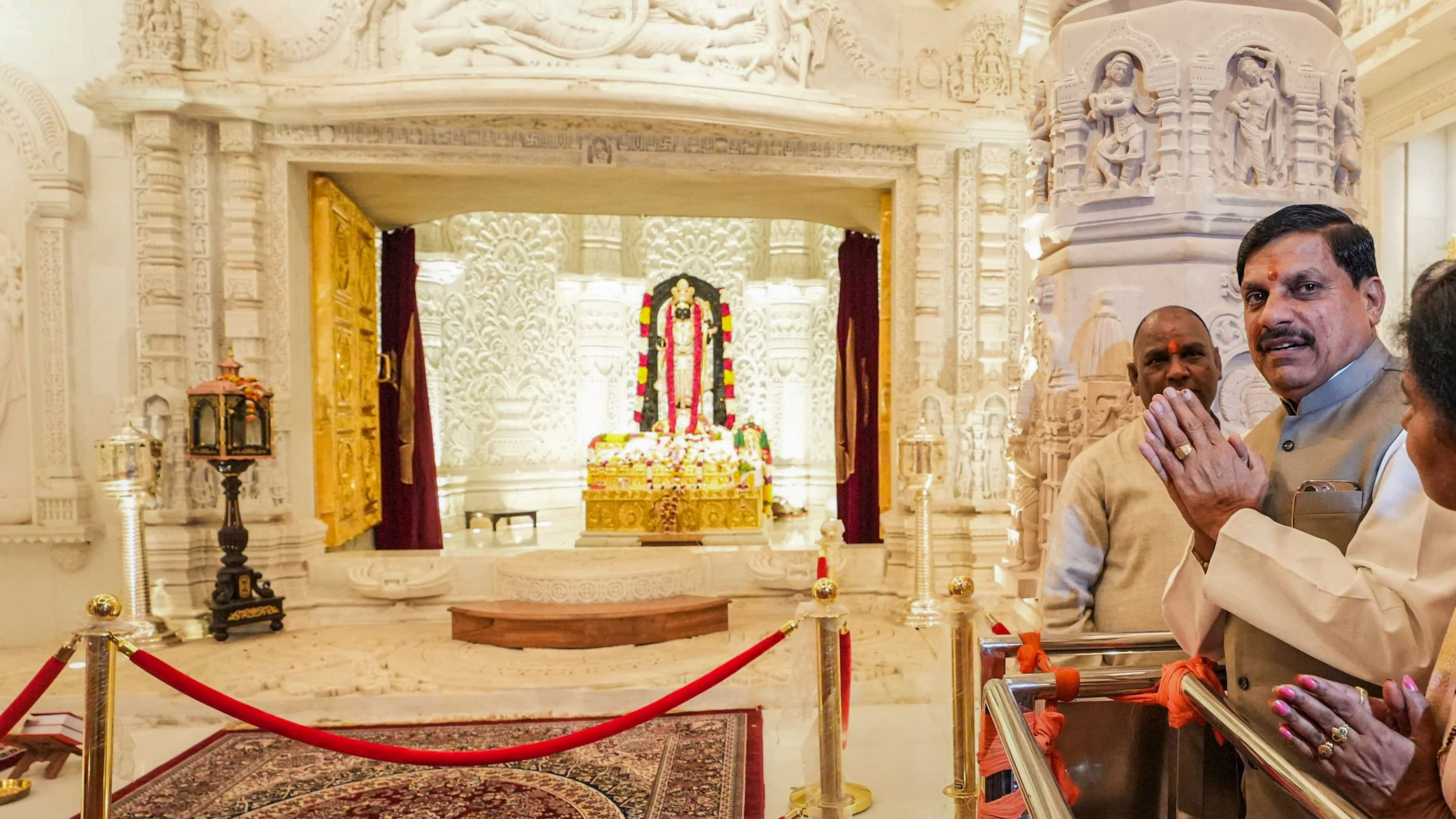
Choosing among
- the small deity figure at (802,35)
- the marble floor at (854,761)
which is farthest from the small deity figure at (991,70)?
the marble floor at (854,761)

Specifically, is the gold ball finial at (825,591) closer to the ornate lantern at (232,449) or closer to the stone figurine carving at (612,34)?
the stone figurine carving at (612,34)

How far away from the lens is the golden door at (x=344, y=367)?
6277 millimetres

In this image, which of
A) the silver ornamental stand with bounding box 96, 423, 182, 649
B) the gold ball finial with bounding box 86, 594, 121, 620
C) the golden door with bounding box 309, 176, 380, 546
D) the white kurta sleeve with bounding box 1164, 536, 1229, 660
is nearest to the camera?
the white kurta sleeve with bounding box 1164, 536, 1229, 660

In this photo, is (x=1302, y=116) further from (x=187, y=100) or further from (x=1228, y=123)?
(x=187, y=100)

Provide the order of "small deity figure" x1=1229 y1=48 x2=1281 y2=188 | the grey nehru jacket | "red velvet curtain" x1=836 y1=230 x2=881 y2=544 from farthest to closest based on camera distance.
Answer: "red velvet curtain" x1=836 y1=230 x2=881 y2=544 < "small deity figure" x1=1229 y1=48 x2=1281 y2=188 < the grey nehru jacket

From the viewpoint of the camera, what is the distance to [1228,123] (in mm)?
2088

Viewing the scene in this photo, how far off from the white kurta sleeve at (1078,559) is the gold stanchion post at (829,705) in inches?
32.2

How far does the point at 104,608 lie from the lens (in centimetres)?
218

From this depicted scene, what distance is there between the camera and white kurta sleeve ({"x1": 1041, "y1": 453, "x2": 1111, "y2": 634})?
6.12 ft

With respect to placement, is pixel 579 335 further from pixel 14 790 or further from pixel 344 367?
pixel 14 790

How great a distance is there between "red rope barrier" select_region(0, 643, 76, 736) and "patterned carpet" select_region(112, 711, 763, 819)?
1.23m

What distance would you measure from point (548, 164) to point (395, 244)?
2.60 meters

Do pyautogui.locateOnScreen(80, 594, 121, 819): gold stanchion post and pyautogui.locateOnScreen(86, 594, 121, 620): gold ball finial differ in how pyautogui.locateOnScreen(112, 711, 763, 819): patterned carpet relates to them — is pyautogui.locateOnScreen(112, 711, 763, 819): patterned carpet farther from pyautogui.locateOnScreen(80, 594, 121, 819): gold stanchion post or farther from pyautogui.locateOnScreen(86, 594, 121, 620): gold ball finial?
pyautogui.locateOnScreen(86, 594, 121, 620): gold ball finial

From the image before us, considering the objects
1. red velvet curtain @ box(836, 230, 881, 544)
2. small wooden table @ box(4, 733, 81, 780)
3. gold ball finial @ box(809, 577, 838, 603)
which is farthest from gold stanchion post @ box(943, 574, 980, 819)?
red velvet curtain @ box(836, 230, 881, 544)
